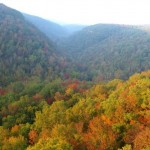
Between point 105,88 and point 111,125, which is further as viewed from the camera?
point 105,88

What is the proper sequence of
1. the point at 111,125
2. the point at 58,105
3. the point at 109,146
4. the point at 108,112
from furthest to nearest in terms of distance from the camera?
the point at 58,105 → the point at 108,112 → the point at 111,125 → the point at 109,146

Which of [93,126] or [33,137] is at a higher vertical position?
[93,126]

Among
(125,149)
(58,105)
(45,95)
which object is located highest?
(125,149)

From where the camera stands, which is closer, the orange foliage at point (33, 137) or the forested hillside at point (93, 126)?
the forested hillside at point (93, 126)

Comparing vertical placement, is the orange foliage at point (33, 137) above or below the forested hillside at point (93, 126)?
below

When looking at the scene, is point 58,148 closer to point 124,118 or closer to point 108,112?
point 124,118

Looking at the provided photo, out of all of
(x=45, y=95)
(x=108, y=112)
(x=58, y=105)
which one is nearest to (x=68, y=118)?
(x=108, y=112)

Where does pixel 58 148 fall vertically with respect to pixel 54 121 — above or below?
above

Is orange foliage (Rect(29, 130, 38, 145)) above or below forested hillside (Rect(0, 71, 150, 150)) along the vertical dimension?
below

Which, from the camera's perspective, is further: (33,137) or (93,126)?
(33,137)

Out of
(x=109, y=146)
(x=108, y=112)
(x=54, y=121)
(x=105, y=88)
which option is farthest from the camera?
(x=105, y=88)

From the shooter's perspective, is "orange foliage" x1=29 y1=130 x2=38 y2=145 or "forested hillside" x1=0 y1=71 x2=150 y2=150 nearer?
"forested hillside" x1=0 y1=71 x2=150 y2=150
